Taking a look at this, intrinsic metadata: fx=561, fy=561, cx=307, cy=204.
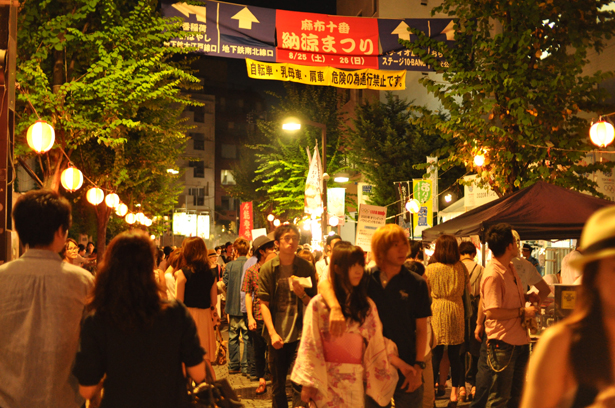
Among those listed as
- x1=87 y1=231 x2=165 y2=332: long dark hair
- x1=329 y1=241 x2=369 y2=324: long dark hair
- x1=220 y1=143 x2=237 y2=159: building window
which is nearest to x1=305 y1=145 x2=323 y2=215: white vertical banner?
x1=329 y1=241 x2=369 y2=324: long dark hair

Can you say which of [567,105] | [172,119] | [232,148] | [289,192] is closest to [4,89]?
[567,105]

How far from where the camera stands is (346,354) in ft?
12.6

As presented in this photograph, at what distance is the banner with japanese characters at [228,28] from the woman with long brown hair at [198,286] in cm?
961

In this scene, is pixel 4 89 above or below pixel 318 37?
below

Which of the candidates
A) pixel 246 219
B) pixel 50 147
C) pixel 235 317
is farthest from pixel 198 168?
pixel 235 317

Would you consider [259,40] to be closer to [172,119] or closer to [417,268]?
[172,119]

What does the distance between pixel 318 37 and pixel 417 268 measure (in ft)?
34.9

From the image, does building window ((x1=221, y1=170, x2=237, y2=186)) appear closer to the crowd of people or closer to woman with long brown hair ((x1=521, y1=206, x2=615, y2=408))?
the crowd of people

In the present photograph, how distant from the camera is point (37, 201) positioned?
3043 millimetres

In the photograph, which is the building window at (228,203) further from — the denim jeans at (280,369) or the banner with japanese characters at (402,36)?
the denim jeans at (280,369)

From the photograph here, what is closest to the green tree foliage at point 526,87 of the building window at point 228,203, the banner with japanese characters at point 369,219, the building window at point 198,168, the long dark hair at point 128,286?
the banner with japanese characters at point 369,219

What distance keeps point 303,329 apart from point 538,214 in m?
5.83

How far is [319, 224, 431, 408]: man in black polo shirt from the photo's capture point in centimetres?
433

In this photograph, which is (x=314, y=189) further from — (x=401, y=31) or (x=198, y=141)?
(x=198, y=141)
